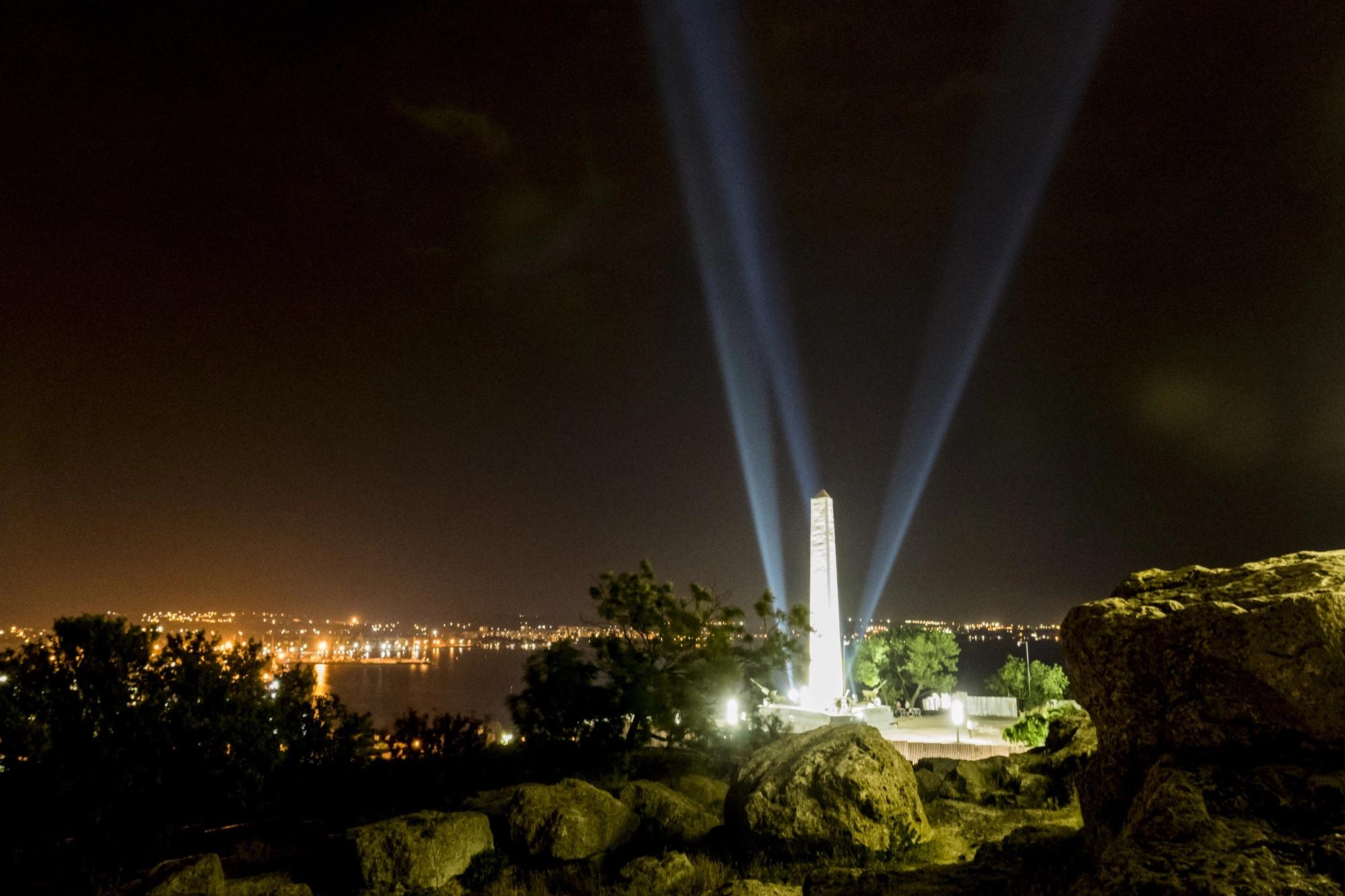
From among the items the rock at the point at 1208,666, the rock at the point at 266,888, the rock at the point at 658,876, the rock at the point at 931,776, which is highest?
the rock at the point at 1208,666

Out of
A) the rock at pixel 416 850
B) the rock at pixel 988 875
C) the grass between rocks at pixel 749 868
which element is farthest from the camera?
the rock at pixel 416 850

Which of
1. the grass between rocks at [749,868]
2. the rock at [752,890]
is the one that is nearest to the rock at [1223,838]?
the rock at [752,890]

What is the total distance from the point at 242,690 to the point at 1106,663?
13.8 m

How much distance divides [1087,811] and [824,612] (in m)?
32.8

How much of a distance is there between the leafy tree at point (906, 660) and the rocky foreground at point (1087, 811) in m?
50.5

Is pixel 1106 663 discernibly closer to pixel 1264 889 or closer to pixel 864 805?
pixel 1264 889

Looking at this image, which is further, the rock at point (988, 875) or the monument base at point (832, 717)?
the monument base at point (832, 717)

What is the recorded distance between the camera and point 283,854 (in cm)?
1124

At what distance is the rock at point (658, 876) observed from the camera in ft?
27.7

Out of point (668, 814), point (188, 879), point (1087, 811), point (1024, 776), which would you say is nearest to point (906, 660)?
point (1024, 776)

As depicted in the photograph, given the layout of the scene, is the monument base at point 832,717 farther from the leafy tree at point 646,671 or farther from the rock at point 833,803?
the rock at point 833,803

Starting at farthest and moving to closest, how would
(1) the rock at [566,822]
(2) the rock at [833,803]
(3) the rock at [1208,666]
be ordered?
(1) the rock at [566,822] < (2) the rock at [833,803] < (3) the rock at [1208,666]

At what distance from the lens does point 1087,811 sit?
18.8 feet

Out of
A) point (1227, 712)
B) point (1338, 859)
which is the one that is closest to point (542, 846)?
point (1227, 712)
